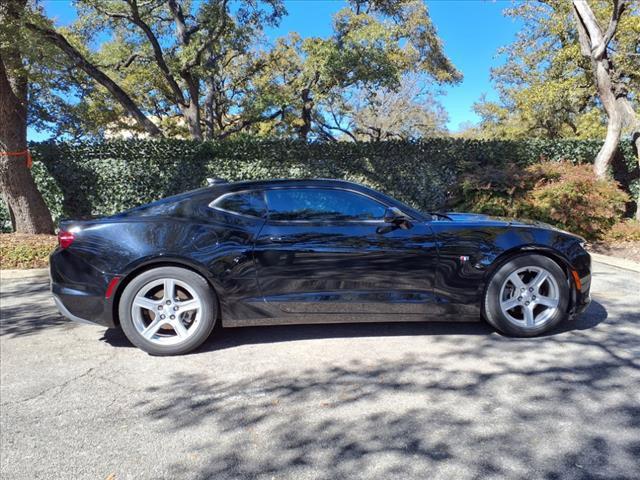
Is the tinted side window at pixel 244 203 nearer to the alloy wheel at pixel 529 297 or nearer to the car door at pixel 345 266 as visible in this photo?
the car door at pixel 345 266

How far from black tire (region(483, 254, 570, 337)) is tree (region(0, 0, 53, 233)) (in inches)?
345

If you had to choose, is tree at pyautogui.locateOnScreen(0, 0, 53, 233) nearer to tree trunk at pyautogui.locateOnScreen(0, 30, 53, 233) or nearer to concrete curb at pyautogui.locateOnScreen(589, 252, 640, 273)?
tree trunk at pyautogui.locateOnScreen(0, 30, 53, 233)

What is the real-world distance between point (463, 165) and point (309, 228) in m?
7.91

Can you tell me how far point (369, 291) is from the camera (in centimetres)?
367

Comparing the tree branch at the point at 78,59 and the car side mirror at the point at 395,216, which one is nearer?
the car side mirror at the point at 395,216

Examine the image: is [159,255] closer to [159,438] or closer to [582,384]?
[159,438]

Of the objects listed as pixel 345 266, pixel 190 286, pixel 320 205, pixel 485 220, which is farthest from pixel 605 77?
pixel 190 286

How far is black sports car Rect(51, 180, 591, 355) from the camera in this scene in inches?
141

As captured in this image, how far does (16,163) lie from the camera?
8508 mm

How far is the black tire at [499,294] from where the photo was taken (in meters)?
3.72

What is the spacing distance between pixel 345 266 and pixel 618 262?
5.41 meters

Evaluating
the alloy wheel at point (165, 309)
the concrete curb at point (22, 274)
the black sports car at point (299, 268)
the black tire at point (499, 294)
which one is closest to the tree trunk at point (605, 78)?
the black tire at point (499, 294)

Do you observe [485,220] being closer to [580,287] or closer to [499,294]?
[499,294]

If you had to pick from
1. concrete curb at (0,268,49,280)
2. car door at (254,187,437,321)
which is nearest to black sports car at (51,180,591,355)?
car door at (254,187,437,321)
